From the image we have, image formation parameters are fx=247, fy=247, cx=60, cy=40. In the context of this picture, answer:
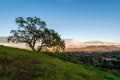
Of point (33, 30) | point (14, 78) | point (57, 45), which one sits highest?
point (33, 30)

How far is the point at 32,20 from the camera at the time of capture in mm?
82438

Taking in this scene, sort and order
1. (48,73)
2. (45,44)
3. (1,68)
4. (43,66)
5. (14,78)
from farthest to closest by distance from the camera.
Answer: (45,44) < (43,66) < (48,73) < (1,68) < (14,78)

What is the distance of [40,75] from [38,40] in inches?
2363

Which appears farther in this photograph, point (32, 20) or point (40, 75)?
point (32, 20)

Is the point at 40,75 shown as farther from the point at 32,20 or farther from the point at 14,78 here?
the point at 32,20

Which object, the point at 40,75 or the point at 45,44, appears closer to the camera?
the point at 40,75

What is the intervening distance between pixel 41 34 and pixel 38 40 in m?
2.36

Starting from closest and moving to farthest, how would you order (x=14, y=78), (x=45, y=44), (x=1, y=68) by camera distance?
(x=14, y=78) < (x=1, y=68) < (x=45, y=44)

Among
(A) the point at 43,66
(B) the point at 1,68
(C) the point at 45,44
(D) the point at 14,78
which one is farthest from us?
(C) the point at 45,44

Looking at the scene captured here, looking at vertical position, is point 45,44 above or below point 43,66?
above

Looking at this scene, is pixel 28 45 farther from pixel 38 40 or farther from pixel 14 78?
pixel 14 78

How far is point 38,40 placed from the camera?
264 feet

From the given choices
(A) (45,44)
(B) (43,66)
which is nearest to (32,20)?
(A) (45,44)

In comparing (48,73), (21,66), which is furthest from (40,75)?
(21,66)
